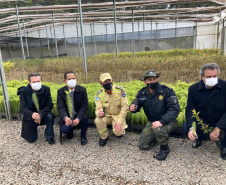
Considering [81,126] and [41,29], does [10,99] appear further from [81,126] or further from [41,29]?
[41,29]

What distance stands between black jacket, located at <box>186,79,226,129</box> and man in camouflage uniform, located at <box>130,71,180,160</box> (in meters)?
0.25

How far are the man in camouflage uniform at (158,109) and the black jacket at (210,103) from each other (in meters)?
0.25

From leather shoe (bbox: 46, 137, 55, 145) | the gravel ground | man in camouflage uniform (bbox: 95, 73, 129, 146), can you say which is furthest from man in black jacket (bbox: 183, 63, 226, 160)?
leather shoe (bbox: 46, 137, 55, 145)

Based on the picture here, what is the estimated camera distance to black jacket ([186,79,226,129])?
9.20 ft

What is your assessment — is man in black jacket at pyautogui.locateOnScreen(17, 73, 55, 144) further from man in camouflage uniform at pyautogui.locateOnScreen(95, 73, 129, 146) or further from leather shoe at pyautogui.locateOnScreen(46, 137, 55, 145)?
man in camouflage uniform at pyautogui.locateOnScreen(95, 73, 129, 146)

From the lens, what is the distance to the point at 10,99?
477 centimetres

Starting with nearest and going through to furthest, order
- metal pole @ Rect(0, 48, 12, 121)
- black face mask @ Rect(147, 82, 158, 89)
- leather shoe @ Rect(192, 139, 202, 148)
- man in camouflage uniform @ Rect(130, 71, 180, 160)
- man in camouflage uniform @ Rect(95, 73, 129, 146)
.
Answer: man in camouflage uniform @ Rect(130, 71, 180, 160)
black face mask @ Rect(147, 82, 158, 89)
leather shoe @ Rect(192, 139, 202, 148)
man in camouflage uniform @ Rect(95, 73, 129, 146)
metal pole @ Rect(0, 48, 12, 121)

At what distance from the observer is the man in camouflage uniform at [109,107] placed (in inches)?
133

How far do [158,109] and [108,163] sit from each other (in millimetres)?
1086

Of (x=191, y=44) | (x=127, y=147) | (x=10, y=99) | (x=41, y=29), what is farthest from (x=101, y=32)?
(x=127, y=147)

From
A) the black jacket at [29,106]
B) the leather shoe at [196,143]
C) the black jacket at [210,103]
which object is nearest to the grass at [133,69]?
the black jacket at [29,106]

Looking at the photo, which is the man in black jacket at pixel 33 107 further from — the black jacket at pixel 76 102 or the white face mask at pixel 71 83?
the white face mask at pixel 71 83

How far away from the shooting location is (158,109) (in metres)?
3.06

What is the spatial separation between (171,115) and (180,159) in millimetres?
653
